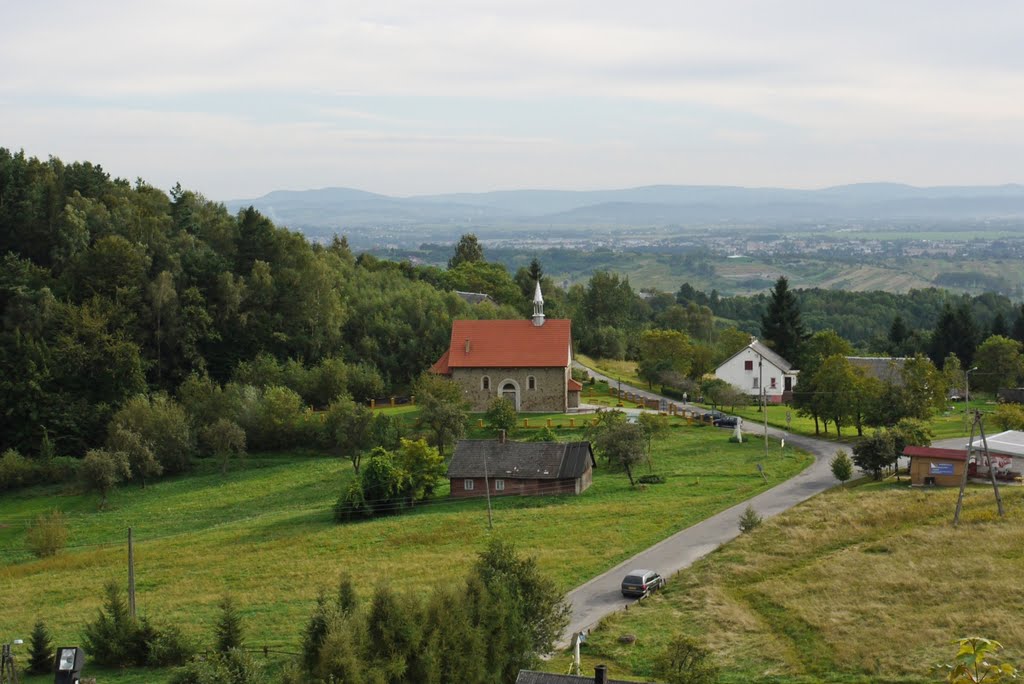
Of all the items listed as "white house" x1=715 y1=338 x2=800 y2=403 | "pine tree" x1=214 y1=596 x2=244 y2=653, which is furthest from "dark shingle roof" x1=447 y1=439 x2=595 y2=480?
"white house" x1=715 y1=338 x2=800 y2=403

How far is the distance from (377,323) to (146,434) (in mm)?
19626

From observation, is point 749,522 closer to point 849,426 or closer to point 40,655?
point 849,426

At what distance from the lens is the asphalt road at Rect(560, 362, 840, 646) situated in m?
30.7

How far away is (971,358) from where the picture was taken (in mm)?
78188

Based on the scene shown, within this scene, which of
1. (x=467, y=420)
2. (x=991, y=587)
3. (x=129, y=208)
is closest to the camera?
(x=991, y=587)

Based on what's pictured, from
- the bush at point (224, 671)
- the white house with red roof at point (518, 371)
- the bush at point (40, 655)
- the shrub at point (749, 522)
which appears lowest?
the bush at point (40, 655)

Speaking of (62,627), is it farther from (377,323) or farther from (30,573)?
(377,323)

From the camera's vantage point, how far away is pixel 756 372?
218ft

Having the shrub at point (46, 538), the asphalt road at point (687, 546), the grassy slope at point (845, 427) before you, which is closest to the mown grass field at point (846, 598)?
the asphalt road at point (687, 546)

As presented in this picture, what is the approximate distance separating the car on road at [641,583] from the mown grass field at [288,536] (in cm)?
230

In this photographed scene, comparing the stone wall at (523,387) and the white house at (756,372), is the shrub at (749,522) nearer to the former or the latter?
the stone wall at (523,387)

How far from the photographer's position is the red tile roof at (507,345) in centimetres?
5991

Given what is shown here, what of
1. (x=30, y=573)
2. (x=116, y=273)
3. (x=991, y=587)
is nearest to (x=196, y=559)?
(x=30, y=573)

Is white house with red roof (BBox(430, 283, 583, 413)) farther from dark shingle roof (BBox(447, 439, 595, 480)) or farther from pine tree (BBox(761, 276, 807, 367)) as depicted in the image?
pine tree (BBox(761, 276, 807, 367))
